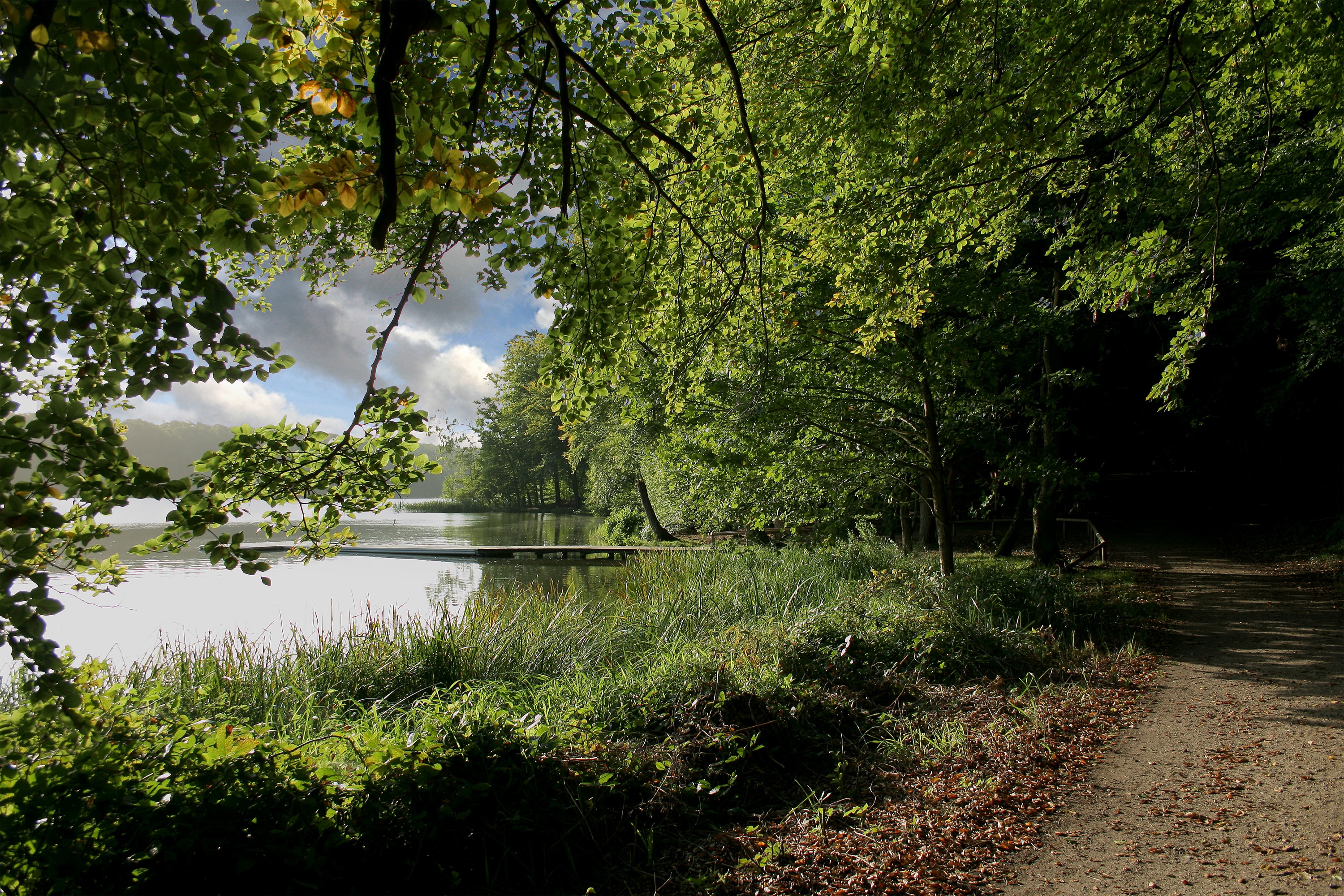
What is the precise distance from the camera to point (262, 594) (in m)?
12.1

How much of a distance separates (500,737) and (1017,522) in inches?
435

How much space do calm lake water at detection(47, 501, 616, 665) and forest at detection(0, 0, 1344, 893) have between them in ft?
2.48

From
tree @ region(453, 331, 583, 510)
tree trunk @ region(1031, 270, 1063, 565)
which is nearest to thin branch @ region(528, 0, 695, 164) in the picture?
tree trunk @ region(1031, 270, 1063, 565)

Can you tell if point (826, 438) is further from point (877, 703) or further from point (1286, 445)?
point (1286, 445)

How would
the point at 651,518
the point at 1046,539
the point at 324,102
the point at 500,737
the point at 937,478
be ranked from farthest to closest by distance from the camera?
the point at 651,518 → the point at 1046,539 → the point at 937,478 → the point at 500,737 → the point at 324,102

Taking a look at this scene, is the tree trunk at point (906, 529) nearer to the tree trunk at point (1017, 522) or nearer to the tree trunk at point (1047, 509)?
the tree trunk at point (1017, 522)

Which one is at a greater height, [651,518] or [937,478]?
[937,478]

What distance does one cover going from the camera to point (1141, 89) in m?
6.04

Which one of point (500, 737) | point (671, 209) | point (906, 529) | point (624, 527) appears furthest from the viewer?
point (624, 527)

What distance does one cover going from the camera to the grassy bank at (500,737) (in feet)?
7.71

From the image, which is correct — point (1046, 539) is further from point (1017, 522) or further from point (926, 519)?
point (926, 519)

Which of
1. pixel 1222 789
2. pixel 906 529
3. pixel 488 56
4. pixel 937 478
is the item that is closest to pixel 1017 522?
pixel 906 529

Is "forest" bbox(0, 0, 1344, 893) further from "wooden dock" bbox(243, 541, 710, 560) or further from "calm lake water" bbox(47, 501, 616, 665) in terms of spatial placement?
"wooden dock" bbox(243, 541, 710, 560)

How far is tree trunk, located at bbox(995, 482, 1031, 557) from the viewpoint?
11.6 metres
